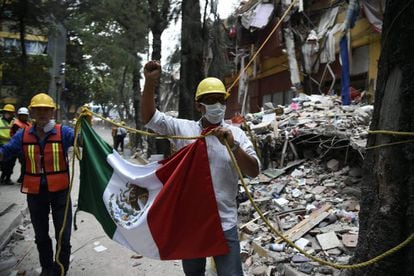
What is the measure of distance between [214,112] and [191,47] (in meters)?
5.44

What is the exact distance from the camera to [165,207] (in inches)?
116

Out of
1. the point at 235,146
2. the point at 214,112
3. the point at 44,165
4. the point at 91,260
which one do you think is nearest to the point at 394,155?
the point at 235,146

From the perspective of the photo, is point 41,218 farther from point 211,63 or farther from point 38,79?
point 38,79

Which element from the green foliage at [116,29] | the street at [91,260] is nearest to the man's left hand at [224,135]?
the street at [91,260]

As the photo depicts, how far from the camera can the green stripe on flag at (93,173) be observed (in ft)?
11.7

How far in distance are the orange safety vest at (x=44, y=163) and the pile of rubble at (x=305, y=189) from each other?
2.52 m

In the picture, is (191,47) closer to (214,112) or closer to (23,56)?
(214,112)

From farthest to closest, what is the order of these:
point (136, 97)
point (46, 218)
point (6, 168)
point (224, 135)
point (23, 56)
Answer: point (136, 97)
point (23, 56)
point (6, 168)
point (46, 218)
point (224, 135)

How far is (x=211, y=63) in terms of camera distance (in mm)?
12047

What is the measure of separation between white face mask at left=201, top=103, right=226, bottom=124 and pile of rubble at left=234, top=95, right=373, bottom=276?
2.38 m

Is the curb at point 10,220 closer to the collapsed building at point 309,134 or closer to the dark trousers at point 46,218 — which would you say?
the dark trousers at point 46,218

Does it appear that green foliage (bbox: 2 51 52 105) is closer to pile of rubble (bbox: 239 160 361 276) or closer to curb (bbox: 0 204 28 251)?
curb (bbox: 0 204 28 251)

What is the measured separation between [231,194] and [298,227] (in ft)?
10.5

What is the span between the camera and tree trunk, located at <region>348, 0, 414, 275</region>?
2836mm
